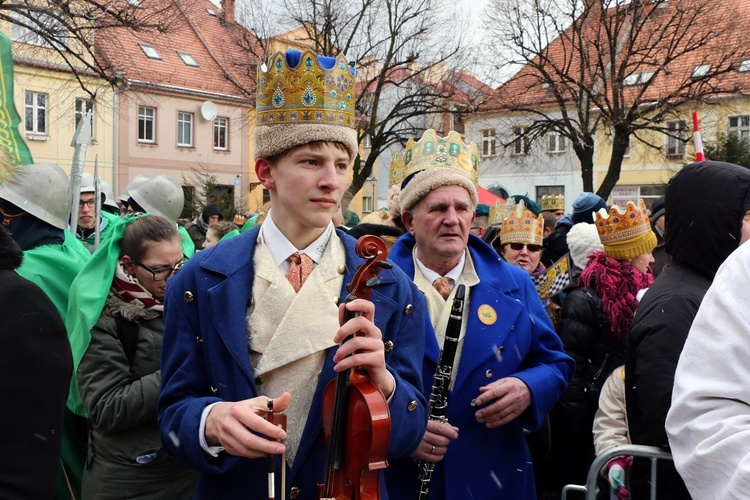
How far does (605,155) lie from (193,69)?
65.5 feet

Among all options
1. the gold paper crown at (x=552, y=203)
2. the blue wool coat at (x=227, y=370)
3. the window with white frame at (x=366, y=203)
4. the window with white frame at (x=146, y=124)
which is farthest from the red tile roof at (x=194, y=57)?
the blue wool coat at (x=227, y=370)

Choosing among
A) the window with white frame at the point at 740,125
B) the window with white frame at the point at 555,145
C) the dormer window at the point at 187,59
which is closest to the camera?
the window with white frame at the point at 740,125

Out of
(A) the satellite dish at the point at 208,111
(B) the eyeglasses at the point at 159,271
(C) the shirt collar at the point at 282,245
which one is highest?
(A) the satellite dish at the point at 208,111

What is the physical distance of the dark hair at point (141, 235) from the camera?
3.52 metres

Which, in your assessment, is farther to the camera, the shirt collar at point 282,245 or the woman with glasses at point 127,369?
the woman with glasses at point 127,369

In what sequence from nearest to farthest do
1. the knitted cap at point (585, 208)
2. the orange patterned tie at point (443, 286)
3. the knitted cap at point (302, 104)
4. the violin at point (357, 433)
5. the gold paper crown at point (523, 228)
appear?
the violin at point (357, 433) → the knitted cap at point (302, 104) → the orange patterned tie at point (443, 286) → the gold paper crown at point (523, 228) → the knitted cap at point (585, 208)

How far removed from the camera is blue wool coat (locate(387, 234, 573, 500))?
3.07m

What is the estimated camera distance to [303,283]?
2289mm

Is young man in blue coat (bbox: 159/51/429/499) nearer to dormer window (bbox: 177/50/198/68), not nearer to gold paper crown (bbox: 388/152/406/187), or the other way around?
gold paper crown (bbox: 388/152/406/187)

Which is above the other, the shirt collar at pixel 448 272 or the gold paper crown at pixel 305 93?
the gold paper crown at pixel 305 93

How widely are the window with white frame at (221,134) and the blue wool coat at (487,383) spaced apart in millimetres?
34173

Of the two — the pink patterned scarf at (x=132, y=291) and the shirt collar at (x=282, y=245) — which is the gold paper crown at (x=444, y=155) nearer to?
the shirt collar at (x=282, y=245)

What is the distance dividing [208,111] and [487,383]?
33.4 m

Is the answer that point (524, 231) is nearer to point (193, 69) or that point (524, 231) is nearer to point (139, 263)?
point (139, 263)
